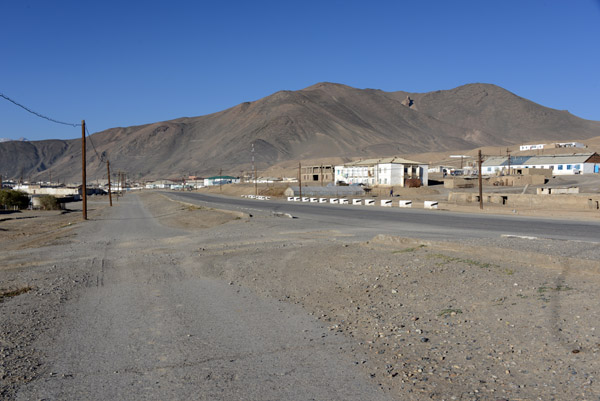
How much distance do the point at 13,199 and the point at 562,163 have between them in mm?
105095

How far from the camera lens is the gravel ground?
229 inches

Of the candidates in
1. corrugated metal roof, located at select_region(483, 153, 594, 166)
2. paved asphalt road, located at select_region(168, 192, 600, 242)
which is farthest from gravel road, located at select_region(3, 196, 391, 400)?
corrugated metal roof, located at select_region(483, 153, 594, 166)

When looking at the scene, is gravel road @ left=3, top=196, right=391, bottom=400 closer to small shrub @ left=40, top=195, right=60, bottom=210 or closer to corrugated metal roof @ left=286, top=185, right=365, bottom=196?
small shrub @ left=40, top=195, right=60, bottom=210

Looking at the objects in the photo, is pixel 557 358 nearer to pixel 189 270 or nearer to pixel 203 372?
pixel 203 372

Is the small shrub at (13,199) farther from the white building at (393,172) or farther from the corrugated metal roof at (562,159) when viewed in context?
the corrugated metal roof at (562,159)

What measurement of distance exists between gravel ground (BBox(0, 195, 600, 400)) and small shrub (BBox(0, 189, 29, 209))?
215 ft

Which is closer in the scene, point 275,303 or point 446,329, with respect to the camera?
point 446,329

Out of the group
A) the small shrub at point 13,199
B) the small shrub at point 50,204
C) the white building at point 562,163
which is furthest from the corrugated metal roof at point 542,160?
the small shrub at point 13,199

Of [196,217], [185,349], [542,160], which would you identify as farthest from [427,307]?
[542,160]

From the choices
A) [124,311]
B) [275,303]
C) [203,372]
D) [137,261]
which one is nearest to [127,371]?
[203,372]

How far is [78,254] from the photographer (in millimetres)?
18438

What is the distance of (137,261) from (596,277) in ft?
41.7

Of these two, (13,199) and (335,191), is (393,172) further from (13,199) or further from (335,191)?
(13,199)

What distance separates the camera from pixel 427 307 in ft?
29.1
